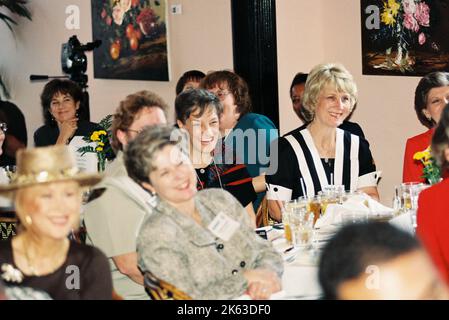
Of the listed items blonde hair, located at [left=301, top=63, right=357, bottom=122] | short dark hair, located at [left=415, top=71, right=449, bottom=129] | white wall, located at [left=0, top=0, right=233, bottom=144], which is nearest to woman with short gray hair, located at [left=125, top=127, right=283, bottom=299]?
blonde hair, located at [left=301, top=63, right=357, bottom=122]

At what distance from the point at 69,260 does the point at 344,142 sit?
7.22 ft

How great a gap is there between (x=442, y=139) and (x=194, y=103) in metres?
1.28

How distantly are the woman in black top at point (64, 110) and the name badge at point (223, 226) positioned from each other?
139 cm

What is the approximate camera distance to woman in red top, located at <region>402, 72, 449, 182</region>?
3.90m

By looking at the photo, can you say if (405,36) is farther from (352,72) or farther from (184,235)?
(184,235)

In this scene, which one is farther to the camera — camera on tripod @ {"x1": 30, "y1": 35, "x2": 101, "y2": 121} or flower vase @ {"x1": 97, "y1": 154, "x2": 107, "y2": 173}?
camera on tripod @ {"x1": 30, "y1": 35, "x2": 101, "y2": 121}

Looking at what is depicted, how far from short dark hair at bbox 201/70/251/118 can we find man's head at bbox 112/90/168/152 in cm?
171

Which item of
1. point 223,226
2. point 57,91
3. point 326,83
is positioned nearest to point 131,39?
point 57,91

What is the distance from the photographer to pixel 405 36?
4.94 m

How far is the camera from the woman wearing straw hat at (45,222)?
1.77 metres

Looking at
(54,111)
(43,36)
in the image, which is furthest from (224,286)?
(43,36)

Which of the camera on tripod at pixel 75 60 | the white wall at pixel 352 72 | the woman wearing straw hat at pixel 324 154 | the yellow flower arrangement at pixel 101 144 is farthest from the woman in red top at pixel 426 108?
the camera on tripod at pixel 75 60

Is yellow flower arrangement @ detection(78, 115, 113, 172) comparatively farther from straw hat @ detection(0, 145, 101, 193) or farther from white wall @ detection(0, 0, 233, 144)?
white wall @ detection(0, 0, 233, 144)

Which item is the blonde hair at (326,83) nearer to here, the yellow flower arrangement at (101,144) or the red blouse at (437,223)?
the yellow flower arrangement at (101,144)
